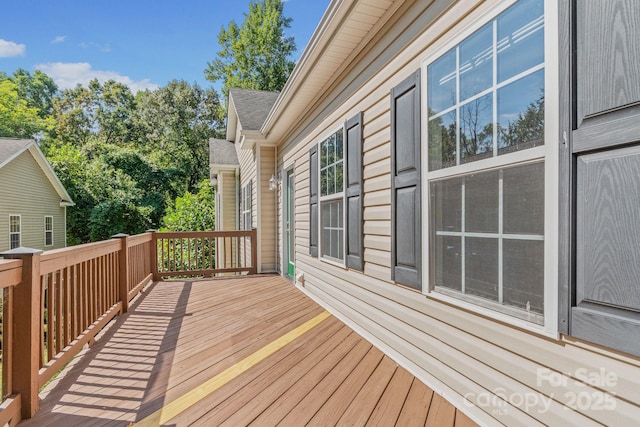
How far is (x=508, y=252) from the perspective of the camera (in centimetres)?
161

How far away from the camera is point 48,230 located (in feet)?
48.8

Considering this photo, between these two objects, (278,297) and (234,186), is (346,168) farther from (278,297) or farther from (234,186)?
(234,186)

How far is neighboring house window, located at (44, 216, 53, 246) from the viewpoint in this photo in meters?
14.6

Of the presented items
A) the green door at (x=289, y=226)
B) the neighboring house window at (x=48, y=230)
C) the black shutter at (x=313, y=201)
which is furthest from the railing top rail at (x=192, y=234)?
the neighboring house window at (x=48, y=230)

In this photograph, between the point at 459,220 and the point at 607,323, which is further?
the point at 459,220

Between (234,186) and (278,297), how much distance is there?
23.2ft

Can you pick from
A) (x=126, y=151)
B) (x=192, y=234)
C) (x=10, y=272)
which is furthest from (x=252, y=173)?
(x=126, y=151)

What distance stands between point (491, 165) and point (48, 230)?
1846cm

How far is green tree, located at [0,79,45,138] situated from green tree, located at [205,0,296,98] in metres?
14.3

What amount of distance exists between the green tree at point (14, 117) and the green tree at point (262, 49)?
562 inches

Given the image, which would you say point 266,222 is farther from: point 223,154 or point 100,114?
point 100,114

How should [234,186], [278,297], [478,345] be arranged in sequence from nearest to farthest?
[478,345]
[278,297]
[234,186]

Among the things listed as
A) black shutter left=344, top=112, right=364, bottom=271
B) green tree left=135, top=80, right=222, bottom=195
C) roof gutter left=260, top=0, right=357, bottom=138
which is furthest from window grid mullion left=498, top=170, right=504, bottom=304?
green tree left=135, top=80, right=222, bottom=195

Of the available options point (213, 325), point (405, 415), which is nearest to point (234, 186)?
point (213, 325)
